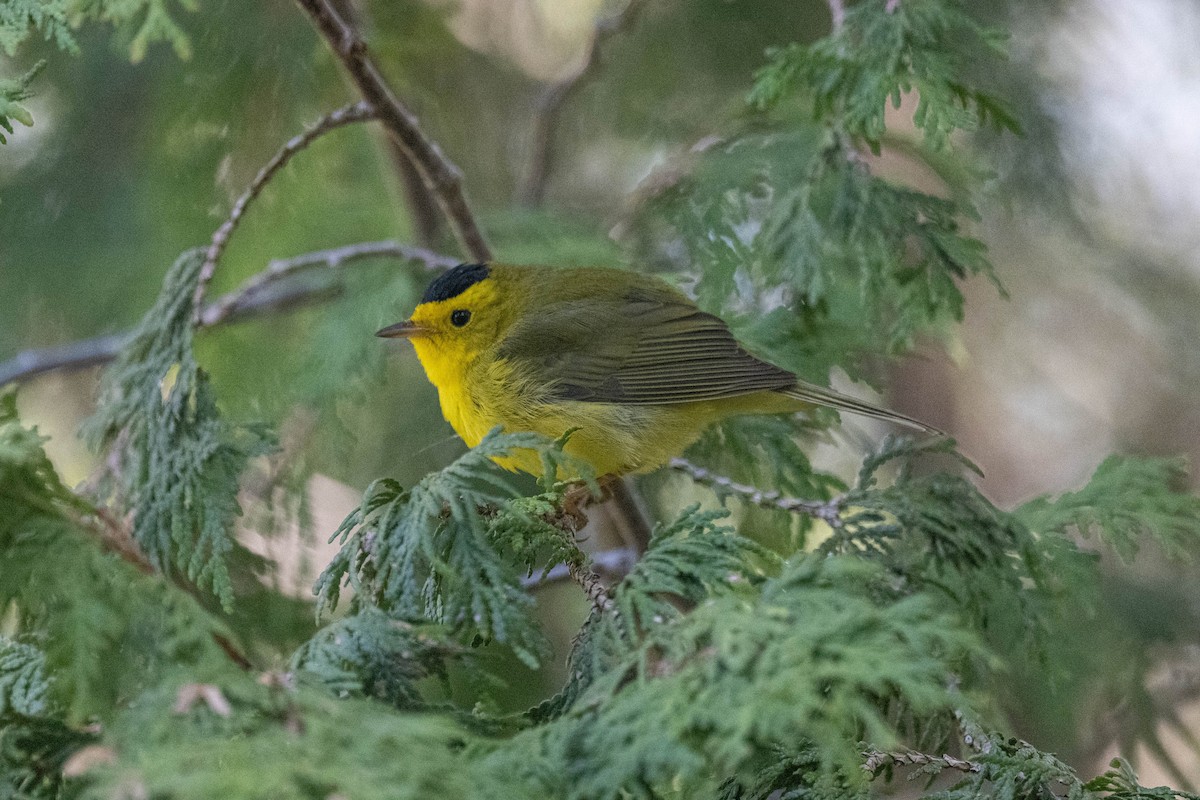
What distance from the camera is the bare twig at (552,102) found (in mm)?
3441

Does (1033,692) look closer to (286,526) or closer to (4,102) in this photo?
(286,526)

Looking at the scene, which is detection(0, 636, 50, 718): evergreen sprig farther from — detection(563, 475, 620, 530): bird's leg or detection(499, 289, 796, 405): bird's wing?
detection(499, 289, 796, 405): bird's wing

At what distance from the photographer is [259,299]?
12.6ft

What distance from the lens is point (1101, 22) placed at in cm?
416

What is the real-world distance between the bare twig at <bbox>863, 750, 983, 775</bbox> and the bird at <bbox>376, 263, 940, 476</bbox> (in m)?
1.14

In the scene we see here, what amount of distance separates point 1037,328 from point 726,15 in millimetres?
2402

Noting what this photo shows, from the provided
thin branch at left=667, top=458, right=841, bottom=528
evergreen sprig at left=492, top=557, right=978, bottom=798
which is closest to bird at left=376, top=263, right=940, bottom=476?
thin branch at left=667, top=458, right=841, bottom=528

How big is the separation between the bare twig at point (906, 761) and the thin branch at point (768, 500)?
1.61 feet

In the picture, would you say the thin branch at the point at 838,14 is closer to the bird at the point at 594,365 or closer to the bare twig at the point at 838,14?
the bare twig at the point at 838,14

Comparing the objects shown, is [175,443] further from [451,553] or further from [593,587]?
[593,587]

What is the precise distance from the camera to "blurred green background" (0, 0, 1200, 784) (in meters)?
3.48

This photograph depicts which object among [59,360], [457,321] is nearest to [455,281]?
[457,321]

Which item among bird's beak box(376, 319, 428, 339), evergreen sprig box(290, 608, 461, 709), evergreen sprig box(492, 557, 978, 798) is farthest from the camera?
bird's beak box(376, 319, 428, 339)

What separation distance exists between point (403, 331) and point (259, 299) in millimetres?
1220
